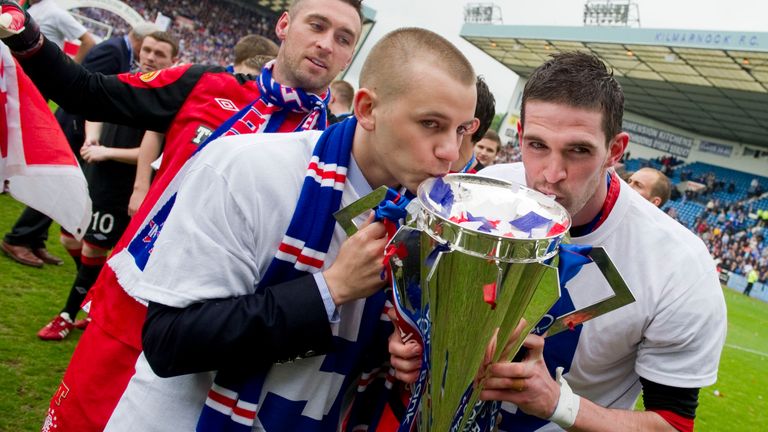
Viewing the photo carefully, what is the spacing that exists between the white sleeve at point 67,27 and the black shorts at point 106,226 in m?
2.01

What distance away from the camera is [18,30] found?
1.72 meters

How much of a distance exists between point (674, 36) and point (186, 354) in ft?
76.4

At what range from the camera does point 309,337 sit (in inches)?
50.9

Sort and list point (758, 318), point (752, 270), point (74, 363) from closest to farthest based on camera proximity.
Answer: point (74, 363)
point (758, 318)
point (752, 270)

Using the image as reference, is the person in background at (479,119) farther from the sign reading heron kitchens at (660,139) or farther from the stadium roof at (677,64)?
the sign reading heron kitchens at (660,139)

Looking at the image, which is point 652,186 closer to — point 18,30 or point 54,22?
point 18,30

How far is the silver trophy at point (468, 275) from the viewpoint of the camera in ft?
3.73

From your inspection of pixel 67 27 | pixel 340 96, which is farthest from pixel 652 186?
pixel 67 27

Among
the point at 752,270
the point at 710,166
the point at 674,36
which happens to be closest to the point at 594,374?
the point at 674,36

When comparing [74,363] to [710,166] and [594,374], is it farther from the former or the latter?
[710,166]

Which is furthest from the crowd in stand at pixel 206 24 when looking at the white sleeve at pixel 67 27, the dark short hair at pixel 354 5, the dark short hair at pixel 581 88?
the dark short hair at pixel 581 88

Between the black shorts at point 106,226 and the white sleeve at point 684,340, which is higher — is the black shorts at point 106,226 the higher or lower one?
the lower one

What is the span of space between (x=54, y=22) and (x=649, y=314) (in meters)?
5.05

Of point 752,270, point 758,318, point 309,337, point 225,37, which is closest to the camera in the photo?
point 309,337
